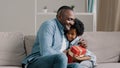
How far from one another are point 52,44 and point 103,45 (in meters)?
0.83

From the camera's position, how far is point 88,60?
2869 mm

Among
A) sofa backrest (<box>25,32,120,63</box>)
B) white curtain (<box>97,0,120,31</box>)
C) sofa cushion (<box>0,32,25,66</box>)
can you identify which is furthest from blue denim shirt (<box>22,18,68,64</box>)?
white curtain (<box>97,0,120,31</box>)

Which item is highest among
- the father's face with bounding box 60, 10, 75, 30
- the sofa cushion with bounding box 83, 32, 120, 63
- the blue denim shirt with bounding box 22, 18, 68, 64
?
the father's face with bounding box 60, 10, 75, 30

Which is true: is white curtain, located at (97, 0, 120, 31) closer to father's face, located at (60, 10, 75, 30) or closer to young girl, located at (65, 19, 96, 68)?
young girl, located at (65, 19, 96, 68)

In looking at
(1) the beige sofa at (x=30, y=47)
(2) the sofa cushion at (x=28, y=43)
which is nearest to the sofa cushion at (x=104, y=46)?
(1) the beige sofa at (x=30, y=47)

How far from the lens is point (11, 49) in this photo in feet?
10.2

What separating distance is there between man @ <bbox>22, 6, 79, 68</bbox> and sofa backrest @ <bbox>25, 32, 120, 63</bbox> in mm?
521

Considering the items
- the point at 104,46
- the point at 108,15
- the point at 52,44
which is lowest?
the point at 104,46

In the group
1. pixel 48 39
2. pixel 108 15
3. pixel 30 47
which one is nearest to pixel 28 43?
pixel 30 47

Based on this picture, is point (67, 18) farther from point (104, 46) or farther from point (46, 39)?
point (104, 46)

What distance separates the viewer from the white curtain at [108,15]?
393 cm

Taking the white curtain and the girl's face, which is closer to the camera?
the girl's face

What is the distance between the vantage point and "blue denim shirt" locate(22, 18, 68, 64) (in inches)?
100

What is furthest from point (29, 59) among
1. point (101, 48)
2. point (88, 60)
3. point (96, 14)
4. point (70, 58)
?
point (96, 14)
